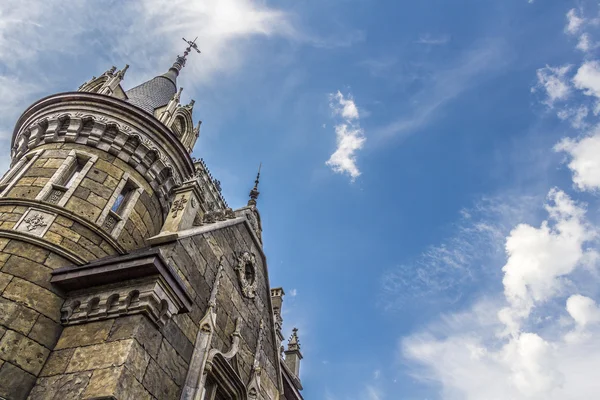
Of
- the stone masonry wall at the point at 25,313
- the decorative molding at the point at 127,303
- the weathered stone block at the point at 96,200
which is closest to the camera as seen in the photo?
the stone masonry wall at the point at 25,313

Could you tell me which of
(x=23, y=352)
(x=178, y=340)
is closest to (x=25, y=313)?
(x=23, y=352)

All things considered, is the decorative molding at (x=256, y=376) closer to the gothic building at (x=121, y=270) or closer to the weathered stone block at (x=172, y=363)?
the gothic building at (x=121, y=270)

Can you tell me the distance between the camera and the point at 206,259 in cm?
1183

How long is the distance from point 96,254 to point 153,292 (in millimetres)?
3733

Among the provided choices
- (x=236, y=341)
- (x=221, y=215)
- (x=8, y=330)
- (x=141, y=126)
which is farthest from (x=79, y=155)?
(x=236, y=341)

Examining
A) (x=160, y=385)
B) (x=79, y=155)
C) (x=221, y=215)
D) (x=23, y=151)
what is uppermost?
(x=23, y=151)

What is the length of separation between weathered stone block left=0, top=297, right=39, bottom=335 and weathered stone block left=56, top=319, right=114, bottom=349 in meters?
0.67

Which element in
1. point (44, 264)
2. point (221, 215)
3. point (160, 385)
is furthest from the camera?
point (221, 215)

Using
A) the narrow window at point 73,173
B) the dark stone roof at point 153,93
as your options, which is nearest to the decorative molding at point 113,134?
the narrow window at point 73,173

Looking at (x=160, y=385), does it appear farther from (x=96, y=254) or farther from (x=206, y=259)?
(x=96, y=254)

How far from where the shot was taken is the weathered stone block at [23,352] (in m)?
8.72

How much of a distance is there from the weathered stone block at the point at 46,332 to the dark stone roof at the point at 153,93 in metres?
9.53

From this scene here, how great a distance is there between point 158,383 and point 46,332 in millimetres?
2495

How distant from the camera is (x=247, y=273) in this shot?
14266 millimetres
